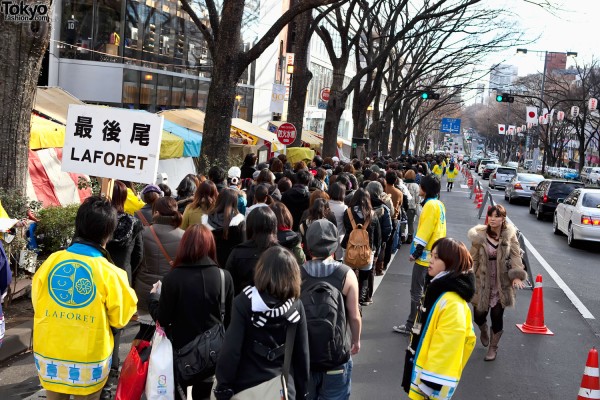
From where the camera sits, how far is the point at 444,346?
4.65 m

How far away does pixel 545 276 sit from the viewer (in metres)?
14.7

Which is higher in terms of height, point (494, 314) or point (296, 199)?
point (296, 199)

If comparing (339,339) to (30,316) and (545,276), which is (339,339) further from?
(545,276)

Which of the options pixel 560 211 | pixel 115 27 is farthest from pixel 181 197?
pixel 115 27

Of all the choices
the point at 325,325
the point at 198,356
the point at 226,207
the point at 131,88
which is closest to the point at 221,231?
the point at 226,207

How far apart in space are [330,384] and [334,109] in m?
23.5

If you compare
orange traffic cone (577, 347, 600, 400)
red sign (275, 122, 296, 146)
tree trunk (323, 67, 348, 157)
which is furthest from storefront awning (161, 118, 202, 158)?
orange traffic cone (577, 347, 600, 400)

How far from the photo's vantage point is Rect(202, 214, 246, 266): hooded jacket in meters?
7.38

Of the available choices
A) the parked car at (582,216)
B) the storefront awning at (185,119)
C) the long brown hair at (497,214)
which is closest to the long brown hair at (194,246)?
the long brown hair at (497,214)

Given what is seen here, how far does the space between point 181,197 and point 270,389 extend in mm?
5791

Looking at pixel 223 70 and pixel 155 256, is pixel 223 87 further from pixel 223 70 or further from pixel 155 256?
pixel 155 256

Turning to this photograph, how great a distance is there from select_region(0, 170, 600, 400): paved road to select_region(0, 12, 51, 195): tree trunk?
2.61 m

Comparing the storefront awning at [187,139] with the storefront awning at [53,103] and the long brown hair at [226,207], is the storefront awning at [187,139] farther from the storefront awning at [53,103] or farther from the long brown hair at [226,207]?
the long brown hair at [226,207]

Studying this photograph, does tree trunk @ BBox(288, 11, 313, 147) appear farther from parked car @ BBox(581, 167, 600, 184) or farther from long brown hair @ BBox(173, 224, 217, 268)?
parked car @ BBox(581, 167, 600, 184)
